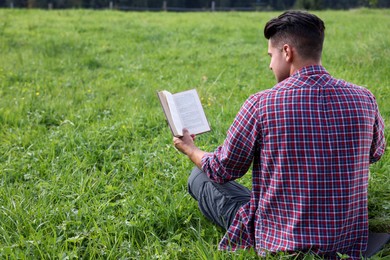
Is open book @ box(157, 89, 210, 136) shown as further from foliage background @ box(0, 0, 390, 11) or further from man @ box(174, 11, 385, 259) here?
foliage background @ box(0, 0, 390, 11)

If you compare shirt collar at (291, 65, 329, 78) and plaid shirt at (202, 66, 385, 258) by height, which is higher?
shirt collar at (291, 65, 329, 78)

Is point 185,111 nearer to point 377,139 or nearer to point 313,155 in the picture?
point 313,155

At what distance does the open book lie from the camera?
2.51m

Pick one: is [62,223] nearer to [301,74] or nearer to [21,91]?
[301,74]

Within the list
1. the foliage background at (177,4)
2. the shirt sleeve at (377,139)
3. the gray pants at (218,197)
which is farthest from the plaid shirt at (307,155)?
the foliage background at (177,4)

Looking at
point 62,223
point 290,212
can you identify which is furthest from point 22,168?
point 290,212

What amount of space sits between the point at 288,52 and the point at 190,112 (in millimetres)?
784

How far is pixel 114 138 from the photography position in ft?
13.9

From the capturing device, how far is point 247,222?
2252mm

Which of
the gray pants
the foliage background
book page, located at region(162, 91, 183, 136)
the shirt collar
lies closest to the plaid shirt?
the shirt collar

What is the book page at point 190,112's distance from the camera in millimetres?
2600

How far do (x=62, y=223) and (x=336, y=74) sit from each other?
4585 mm

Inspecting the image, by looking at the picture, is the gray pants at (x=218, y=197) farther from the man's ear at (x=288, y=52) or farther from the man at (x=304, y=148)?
the man's ear at (x=288, y=52)

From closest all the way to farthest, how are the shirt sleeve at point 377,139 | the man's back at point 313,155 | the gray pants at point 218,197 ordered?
1. the man's back at point 313,155
2. the shirt sleeve at point 377,139
3. the gray pants at point 218,197
